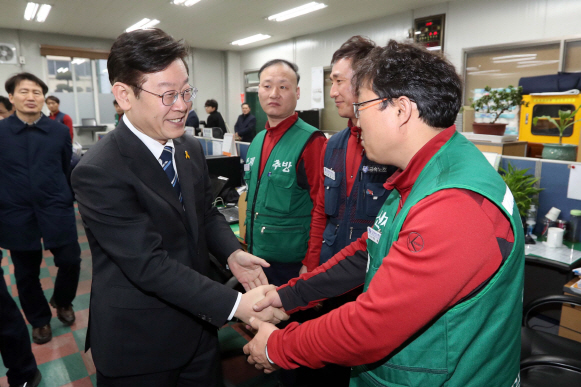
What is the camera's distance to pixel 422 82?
0.88 m

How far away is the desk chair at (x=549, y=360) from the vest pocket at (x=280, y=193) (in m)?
1.25

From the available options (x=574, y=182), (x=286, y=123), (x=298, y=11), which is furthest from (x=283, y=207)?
(x=298, y=11)

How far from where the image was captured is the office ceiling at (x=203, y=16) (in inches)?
238

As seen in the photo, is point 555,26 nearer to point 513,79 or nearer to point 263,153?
point 513,79

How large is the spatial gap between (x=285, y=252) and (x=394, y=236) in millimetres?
1245

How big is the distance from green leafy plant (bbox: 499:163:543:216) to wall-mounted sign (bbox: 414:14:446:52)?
13.8 ft

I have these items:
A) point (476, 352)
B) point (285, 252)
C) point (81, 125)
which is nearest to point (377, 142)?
point (476, 352)

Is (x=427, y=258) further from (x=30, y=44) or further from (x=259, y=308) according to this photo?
(x=30, y=44)

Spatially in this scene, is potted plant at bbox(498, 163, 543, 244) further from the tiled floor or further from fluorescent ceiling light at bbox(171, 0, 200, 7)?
fluorescent ceiling light at bbox(171, 0, 200, 7)

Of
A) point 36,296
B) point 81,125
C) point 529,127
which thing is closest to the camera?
point 36,296

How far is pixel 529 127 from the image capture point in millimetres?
4168

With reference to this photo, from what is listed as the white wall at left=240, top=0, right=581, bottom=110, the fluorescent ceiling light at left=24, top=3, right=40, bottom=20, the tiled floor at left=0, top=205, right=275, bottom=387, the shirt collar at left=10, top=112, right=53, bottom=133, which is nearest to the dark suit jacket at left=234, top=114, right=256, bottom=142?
the white wall at left=240, top=0, right=581, bottom=110

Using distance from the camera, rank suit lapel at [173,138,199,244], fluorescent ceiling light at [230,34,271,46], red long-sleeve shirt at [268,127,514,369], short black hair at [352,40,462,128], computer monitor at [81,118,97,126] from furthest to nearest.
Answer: computer monitor at [81,118,97,126], fluorescent ceiling light at [230,34,271,46], suit lapel at [173,138,199,244], short black hair at [352,40,462,128], red long-sleeve shirt at [268,127,514,369]

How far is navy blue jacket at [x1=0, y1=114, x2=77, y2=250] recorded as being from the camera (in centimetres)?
242
